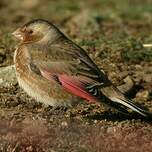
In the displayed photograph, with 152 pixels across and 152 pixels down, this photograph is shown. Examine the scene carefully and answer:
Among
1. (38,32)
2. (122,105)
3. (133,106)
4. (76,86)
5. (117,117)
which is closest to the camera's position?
(133,106)

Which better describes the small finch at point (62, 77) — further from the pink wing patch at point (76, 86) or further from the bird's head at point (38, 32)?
the bird's head at point (38, 32)

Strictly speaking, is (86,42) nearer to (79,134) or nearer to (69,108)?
(69,108)

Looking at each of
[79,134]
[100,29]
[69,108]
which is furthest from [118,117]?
[100,29]

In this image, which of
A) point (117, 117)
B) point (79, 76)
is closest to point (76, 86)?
point (79, 76)

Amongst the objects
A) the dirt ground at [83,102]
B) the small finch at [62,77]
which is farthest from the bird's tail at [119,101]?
the dirt ground at [83,102]

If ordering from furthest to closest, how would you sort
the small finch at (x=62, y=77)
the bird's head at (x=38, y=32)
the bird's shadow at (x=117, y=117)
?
the bird's head at (x=38, y=32), the bird's shadow at (x=117, y=117), the small finch at (x=62, y=77)

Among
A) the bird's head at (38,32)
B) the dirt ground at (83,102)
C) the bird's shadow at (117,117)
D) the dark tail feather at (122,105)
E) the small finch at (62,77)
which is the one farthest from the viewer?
the bird's head at (38,32)

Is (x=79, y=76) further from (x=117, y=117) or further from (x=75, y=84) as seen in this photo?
(x=117, y=117)
